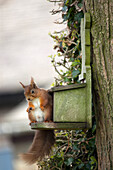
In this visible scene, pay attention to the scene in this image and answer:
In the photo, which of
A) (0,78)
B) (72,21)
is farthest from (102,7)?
(0,78)

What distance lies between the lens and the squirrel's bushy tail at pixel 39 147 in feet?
5.62

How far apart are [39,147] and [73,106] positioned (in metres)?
0.37

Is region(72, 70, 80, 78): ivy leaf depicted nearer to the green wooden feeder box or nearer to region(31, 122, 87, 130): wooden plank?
the green wooden feeder box

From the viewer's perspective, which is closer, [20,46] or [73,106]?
[73,106]

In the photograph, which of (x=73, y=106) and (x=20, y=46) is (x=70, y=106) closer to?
(x=73, y=106)

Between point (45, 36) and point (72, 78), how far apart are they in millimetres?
898

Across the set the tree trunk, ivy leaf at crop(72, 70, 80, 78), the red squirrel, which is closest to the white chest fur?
the red squirrel

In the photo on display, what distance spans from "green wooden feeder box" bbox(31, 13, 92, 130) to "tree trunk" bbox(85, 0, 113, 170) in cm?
8

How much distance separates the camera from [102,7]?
1.68m

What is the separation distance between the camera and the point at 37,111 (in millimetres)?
1683

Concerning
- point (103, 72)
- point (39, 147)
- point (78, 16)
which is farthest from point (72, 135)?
point (78, 16)

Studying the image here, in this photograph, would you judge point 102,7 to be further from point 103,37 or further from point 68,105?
point 68,105

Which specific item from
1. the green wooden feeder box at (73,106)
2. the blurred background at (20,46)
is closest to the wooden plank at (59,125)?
the green wooden feeder box at (73,106)

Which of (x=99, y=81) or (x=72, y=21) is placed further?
(x=72, y=21)
